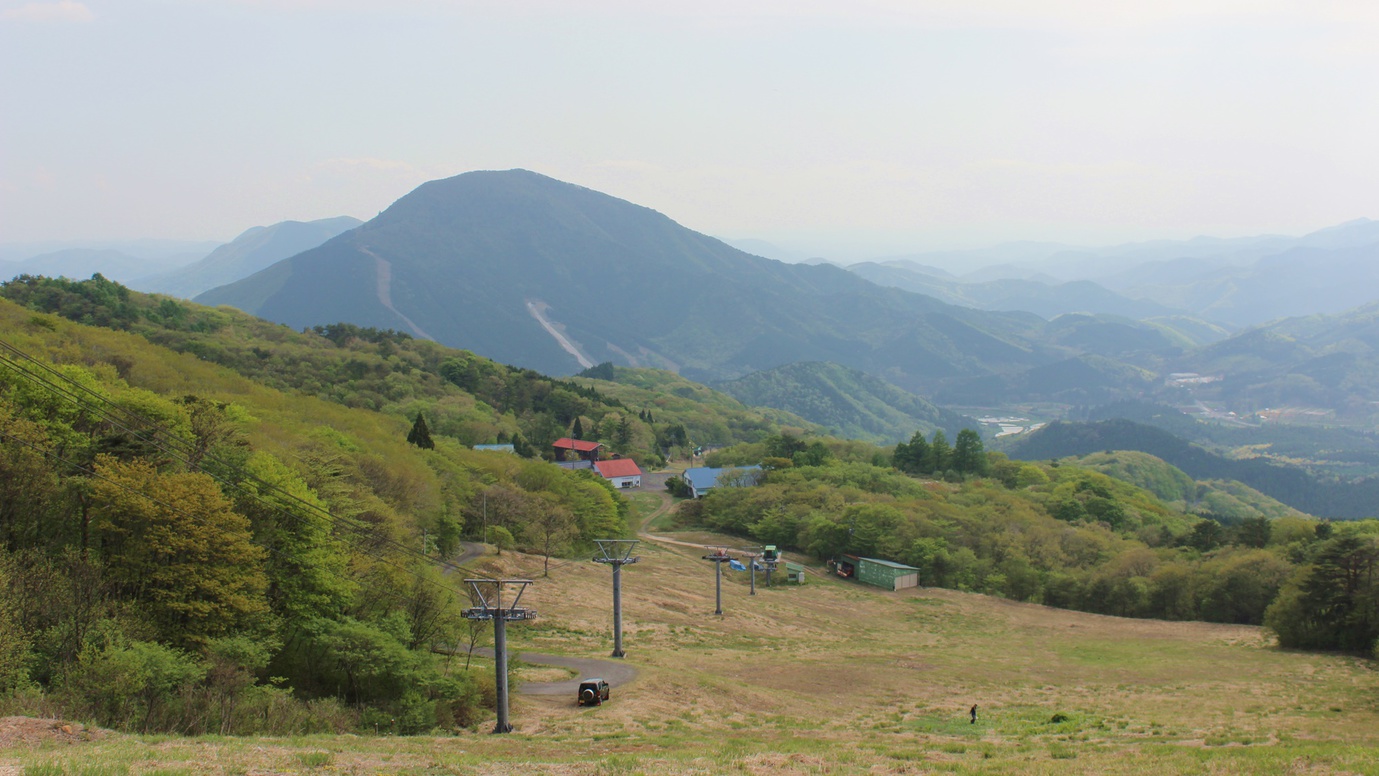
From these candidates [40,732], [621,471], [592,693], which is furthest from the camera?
[621,471]

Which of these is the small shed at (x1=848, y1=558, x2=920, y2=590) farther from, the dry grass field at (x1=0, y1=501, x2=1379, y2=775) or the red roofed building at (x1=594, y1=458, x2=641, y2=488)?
the red roofed building at (x1=594, y1=458, x2=641, y2=488)

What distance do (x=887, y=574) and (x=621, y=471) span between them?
44.3 metres

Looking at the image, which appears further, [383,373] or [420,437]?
[383,373]

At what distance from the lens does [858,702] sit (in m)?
29.4

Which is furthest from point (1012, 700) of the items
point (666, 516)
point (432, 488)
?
point (666, 516)

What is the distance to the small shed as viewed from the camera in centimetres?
6041

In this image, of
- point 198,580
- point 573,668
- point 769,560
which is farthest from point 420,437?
point 198,580

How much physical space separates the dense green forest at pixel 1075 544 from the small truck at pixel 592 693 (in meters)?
35.8

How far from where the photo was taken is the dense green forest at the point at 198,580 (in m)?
18.9

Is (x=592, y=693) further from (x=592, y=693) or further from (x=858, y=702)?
(x=858, y=702)

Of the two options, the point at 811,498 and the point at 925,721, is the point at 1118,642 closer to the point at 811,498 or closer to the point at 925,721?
the point at 925,721

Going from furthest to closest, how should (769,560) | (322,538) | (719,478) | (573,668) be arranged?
(719,478) → (769,560) → (573,668) → (322,538)

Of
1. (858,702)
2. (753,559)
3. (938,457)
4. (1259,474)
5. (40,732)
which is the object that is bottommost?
(858,702)

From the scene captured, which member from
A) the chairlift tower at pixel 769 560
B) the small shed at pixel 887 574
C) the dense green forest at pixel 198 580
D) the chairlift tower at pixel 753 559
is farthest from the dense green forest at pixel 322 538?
the chairlift tower at pixel 769 560
